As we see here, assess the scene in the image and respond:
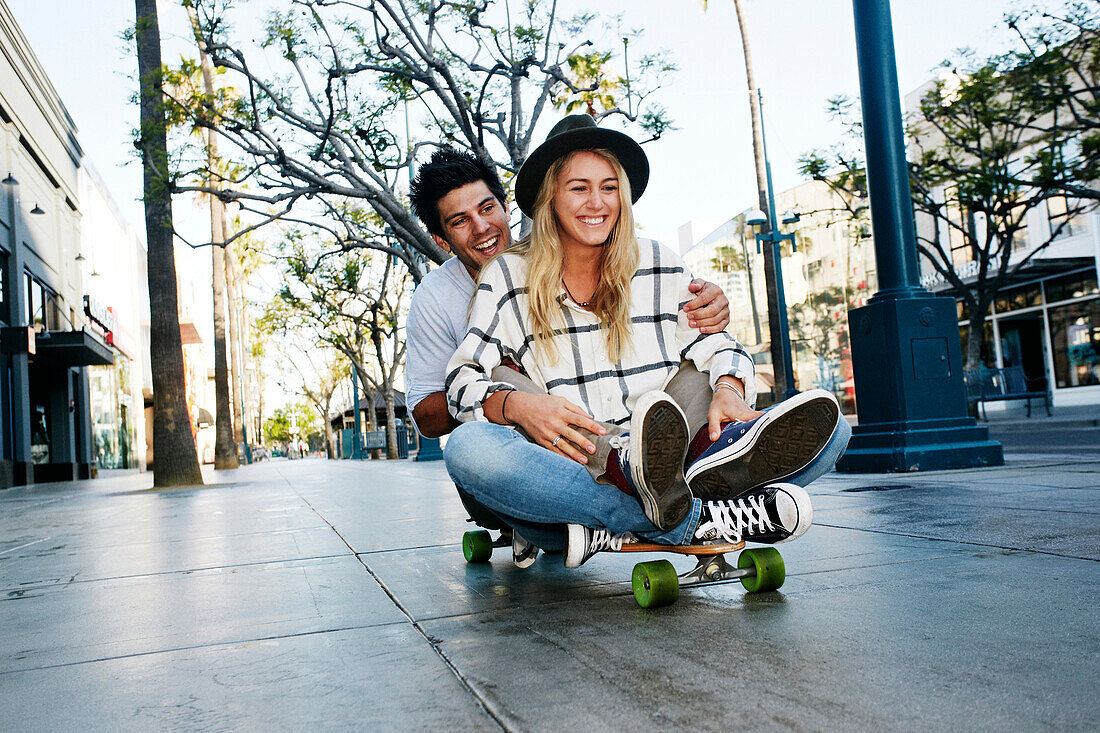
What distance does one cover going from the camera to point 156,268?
13477mm

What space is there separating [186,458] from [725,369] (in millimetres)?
13556

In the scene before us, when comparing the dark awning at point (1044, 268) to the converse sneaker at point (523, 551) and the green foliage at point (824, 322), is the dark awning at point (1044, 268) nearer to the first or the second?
the green foliage at point (824, 322)

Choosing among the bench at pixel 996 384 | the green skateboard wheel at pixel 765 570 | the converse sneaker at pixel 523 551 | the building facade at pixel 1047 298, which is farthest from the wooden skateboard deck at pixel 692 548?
the building facade at pixel 1047 298

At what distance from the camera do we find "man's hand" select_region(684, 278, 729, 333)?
2.46m

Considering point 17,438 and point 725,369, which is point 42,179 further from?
point 725,369

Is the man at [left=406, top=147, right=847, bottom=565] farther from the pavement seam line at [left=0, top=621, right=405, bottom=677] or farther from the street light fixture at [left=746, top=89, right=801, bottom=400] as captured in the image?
the street light fixture at [left=746, top=89, right=801, bottom=400]

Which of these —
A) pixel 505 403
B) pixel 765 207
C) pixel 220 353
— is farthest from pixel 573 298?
pixel 220 353

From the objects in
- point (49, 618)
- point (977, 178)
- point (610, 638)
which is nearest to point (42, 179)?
point (977, 178)

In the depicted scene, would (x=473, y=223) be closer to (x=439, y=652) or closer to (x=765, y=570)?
(x=765, y=570)

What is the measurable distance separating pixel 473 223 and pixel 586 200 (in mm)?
697

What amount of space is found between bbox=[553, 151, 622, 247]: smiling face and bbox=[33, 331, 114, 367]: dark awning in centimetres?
2014

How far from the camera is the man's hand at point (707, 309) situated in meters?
2.46

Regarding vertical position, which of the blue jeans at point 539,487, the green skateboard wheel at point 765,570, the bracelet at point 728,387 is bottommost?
the green skateboard wheel at point 765,570

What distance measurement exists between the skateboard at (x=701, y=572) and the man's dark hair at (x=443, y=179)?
1.51 m
